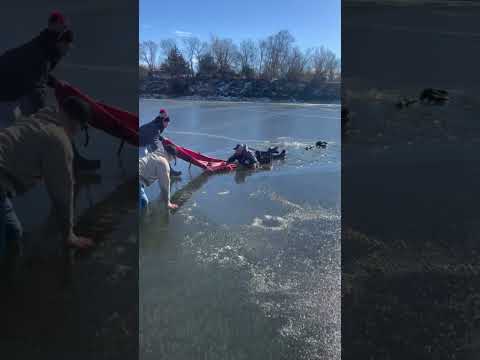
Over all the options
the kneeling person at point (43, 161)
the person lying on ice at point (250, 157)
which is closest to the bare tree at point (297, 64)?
the person lying on ice at point (250, 157)

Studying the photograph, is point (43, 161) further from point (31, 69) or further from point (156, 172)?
point (156, 172)

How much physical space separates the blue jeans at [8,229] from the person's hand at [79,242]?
318 mm

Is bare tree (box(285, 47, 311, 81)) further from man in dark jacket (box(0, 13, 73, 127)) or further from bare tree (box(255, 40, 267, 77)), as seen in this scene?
man in dark jacket (box(0, 13, 73, 127))

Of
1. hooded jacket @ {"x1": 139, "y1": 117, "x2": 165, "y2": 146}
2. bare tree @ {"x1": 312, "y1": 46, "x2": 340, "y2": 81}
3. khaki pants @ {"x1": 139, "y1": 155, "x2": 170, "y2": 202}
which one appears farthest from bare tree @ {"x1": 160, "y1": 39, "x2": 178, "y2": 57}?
bare tree @ {"x1": 312, "y1": 46, "x2": 340, "y2": 81}

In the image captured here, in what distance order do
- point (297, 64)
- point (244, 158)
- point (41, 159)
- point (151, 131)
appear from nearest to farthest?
point (41, 159)
point (151, 131)
point (244, 158)
point (297, 64)

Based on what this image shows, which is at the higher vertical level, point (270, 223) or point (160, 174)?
point (160, 174)

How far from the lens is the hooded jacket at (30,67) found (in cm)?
243

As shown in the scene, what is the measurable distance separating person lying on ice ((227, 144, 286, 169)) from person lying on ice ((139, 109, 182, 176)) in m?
0.54

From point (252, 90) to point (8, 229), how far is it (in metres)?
1.99

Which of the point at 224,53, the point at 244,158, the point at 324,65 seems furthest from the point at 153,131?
the point at 324,65

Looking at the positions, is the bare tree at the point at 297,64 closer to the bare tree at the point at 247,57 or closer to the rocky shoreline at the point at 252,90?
the rocky shoreline at the point at 252,90

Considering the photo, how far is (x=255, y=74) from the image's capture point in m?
2.93

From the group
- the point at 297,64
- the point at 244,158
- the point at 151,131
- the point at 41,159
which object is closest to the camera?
the point at 41,159

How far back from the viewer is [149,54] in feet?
8.79
